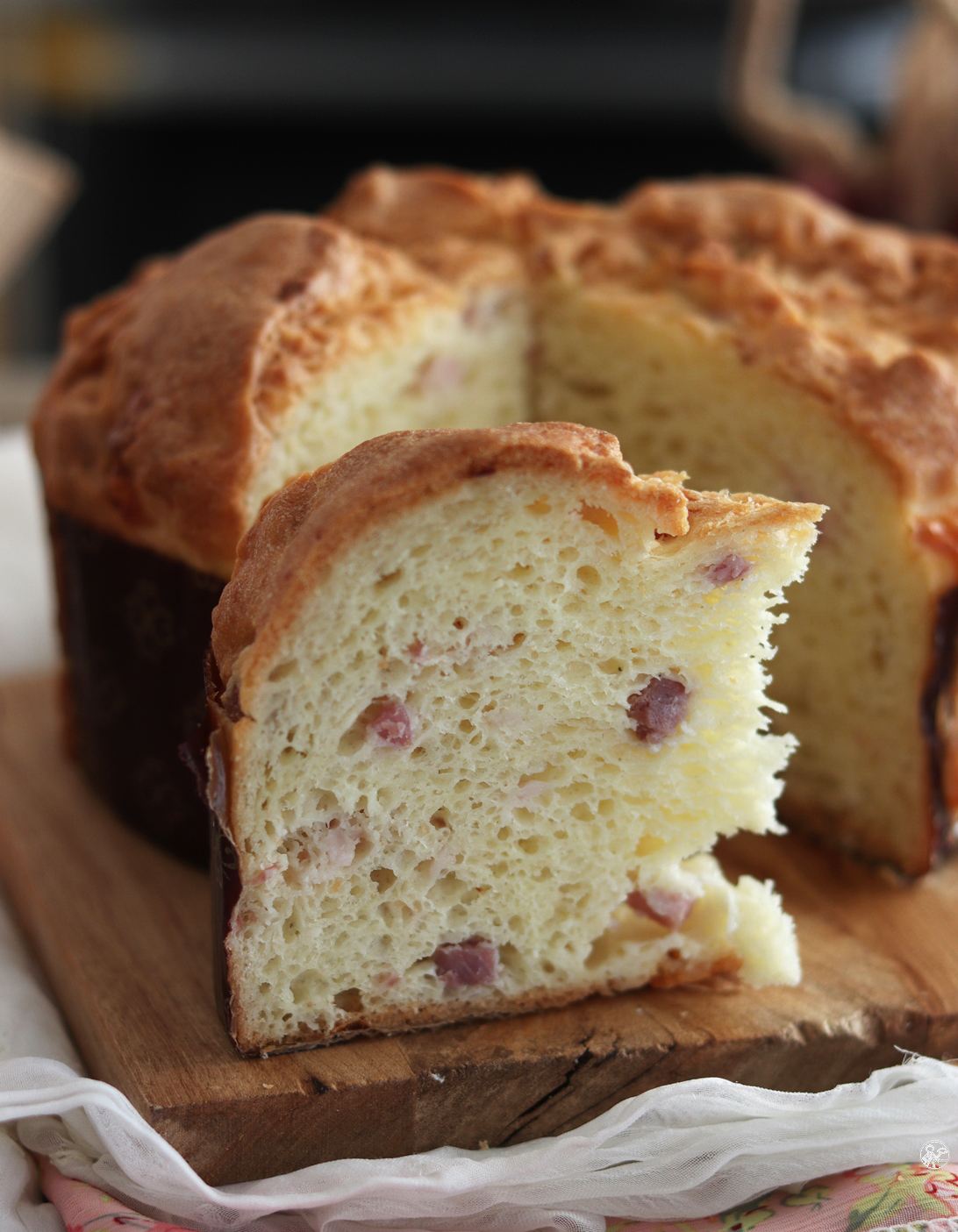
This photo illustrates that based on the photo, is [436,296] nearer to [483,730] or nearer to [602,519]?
[602,519]

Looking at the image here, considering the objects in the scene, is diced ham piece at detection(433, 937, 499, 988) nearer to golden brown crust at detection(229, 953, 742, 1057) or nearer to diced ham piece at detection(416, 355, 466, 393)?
golden brown crust at detection(229, 953, 742, 1057)

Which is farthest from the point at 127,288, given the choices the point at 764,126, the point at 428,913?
the point at 764,126

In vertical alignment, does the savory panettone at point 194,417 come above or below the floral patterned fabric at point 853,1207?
above

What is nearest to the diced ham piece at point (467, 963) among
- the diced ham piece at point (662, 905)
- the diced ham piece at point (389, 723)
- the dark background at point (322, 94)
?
the diced ham piece at point (662, 905)

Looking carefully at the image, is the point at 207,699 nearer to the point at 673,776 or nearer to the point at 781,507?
the point at 673,776

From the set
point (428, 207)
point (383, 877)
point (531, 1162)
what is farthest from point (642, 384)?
point (531, 1162)

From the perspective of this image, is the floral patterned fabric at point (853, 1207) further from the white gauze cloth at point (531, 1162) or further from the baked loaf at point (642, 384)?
the baked loaf at point (642, 384)

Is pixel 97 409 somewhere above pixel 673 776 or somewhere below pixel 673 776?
above
